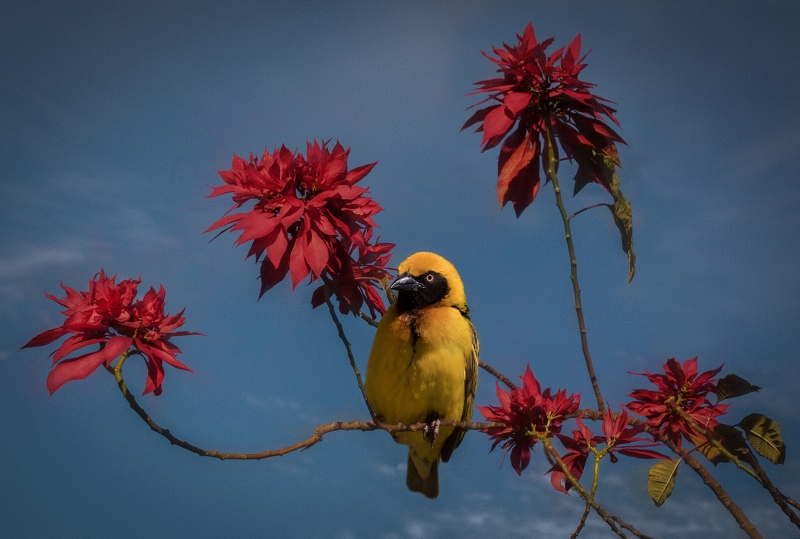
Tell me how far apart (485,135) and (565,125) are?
26 centimetres

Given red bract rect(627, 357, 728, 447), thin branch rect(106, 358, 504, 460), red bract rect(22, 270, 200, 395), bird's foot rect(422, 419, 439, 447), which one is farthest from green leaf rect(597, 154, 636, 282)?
red bract rect(22, 270, 200, 395)

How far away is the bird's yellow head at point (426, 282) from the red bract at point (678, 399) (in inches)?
25.0

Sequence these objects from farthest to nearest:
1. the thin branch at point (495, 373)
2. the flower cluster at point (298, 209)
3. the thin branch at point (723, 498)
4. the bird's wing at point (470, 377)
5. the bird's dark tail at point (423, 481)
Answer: the bird's dark tail at point (423, 481) → the bird's wing at point (470, 377) → the thin branch at point (495, 373) → the thin branch at point (723, 498) → the flower cluster at point (298, 209)

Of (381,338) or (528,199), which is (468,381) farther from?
(528,199)

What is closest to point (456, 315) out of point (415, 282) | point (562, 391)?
point (415, 282)

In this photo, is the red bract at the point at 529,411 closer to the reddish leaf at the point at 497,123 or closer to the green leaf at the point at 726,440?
the green leaf at the point at 726,440

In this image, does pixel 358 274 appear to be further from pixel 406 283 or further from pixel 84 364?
pixel 84 364

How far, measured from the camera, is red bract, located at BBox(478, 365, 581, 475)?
1.50 meters

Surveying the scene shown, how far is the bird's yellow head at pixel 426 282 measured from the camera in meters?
2.10

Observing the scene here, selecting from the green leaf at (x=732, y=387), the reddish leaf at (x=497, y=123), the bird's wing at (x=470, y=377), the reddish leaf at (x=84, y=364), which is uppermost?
the reddish leaf at (x=497, y=123)

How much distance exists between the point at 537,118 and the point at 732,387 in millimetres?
817

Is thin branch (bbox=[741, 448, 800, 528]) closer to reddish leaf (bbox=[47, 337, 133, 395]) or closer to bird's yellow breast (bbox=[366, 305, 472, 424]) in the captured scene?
bird's yellow breast (bbox=[366, 305, 472, 424])

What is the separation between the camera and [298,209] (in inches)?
58.6

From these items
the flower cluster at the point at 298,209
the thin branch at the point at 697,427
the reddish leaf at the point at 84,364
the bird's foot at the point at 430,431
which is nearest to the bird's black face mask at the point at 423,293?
the bird's foot at the point at 430,431
